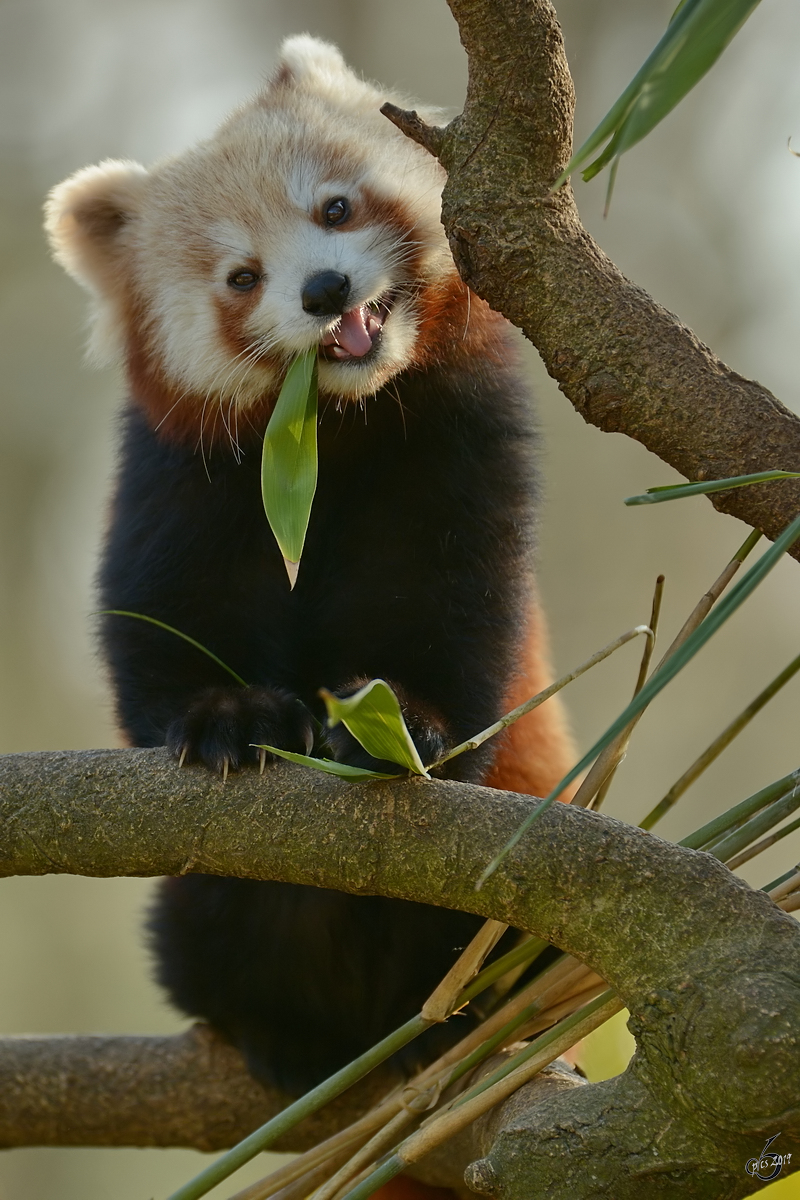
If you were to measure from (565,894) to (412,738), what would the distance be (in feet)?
2.19

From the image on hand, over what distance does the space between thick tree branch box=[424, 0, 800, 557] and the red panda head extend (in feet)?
2.44

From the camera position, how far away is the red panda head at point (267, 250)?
2418 millimetres

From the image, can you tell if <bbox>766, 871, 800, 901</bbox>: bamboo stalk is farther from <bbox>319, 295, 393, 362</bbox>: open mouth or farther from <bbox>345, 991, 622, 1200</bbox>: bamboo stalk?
<bbox>319, 295, 393, 362</bbox>: open mouth

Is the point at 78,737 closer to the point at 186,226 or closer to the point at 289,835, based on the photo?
the point at 186,226

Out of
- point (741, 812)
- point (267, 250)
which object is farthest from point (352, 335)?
point (741, 812)

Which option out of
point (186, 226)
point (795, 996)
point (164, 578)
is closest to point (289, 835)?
point (795, 996)

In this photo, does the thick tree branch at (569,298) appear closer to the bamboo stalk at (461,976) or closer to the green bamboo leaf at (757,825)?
the green bamboo leaf at (757,825)

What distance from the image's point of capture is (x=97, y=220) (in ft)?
9.61

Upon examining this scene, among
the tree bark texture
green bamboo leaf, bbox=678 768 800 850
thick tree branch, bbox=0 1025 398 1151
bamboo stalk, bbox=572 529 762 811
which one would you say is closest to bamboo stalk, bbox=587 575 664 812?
bamboo stalk, bbox=572 529 762 811

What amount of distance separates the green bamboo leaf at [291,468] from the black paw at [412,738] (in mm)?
334

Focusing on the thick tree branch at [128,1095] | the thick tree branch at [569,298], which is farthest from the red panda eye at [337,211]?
the thick tree branch at [128,1095]

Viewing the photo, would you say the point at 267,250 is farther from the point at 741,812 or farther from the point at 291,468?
the point at 741,812

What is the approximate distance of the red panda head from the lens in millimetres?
2418

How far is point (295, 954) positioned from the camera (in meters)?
2.66
